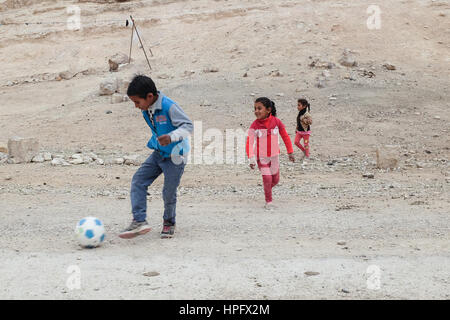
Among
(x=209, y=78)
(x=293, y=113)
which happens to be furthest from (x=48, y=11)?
(x=293, y=113)

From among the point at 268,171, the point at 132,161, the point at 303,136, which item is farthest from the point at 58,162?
the point at 268,171

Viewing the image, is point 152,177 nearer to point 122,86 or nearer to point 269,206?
point 269,206

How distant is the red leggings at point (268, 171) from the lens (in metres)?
6.75

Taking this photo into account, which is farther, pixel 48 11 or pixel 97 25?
pixel 48 11

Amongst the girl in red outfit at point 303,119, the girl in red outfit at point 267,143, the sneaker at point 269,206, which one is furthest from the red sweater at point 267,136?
the girl in red outfit at point 303,119

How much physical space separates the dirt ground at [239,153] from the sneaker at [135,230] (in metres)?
0.08

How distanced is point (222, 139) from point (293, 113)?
2406 millimetres

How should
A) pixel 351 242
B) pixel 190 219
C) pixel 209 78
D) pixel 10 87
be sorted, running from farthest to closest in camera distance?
pixel 10 87
pixel 209 78
pixel 190 219
pixel 351 242

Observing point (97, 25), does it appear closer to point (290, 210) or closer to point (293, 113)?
point (293, 113)

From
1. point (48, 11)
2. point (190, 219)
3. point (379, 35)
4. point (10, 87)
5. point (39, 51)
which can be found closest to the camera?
point (190, 219)

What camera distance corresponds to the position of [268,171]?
6785mm

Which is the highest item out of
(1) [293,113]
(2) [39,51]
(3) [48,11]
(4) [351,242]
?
(3) [48,11]

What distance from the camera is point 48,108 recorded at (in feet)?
55.0

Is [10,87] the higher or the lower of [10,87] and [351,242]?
the higher
